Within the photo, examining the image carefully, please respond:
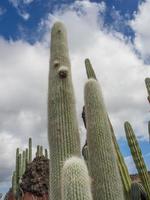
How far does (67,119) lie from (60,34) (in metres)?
2.04

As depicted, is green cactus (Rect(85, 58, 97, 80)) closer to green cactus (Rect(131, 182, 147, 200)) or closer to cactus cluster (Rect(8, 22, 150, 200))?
cactus cluster (Rect(8, 22, 150, 200))

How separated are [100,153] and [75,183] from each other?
1.85m

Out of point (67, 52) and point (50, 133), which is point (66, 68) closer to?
point (67, 52)

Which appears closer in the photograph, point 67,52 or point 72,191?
point 72,191

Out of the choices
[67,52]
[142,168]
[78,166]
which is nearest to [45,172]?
[142,168]

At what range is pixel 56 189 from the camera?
406cm

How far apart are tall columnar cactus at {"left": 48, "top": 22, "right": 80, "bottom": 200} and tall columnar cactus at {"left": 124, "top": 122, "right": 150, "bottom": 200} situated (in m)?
3.77

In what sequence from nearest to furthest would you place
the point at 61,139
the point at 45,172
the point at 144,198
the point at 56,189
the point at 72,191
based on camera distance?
the point at 72,191 < the point at 56,189 < the point at 61,139 < the point at 144,198 < the point at 45,172

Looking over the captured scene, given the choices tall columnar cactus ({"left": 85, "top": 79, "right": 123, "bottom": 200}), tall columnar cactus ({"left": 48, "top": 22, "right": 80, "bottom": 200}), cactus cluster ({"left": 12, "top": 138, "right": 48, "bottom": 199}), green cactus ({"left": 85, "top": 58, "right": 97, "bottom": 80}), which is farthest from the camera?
cactus cluster ({"left": 12, "top": 138, "right": 48, "bottom": 199})

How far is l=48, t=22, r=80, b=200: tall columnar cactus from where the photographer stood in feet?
13.8

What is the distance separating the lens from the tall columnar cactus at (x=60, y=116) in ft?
13.8

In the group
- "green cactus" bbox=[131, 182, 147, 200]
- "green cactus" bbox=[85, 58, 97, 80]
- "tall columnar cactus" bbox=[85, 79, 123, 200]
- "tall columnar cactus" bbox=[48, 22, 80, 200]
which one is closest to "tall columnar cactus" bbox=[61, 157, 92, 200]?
"tall columnar cactus" bbox=[48, 22, 80, 200]

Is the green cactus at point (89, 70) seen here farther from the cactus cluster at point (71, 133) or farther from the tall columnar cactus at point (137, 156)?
the cactus cluster at point (71, 133)

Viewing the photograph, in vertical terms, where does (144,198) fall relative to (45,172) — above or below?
below
